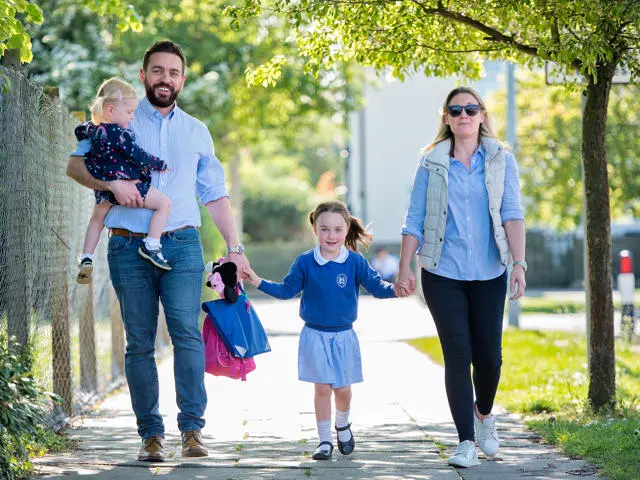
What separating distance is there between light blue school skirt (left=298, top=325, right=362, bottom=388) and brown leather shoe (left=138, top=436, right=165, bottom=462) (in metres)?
0.83

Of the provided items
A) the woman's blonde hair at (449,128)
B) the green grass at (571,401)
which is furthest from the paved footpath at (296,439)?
the woman's blonde hair at (449,128)

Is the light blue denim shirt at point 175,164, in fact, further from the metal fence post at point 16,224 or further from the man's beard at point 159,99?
the metal fence post at point 16,224

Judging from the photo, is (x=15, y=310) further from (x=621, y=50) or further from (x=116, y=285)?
(x=621, y=50)

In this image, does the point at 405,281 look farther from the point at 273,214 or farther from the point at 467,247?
the point at 273,214

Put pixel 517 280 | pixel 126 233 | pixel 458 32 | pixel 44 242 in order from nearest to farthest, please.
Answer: pixel 126 233
pixel 517 280
pixel 44 242
pixel 458 32

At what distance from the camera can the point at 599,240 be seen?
26.4 ft

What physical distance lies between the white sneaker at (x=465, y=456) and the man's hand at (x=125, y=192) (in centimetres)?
204

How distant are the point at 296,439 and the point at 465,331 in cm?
149

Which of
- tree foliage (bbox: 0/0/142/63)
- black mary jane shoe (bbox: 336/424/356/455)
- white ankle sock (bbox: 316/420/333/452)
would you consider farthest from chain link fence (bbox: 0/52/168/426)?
black mary jane shoe (bbox: 336/424/356/455)

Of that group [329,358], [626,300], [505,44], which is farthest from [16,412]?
[626,300]

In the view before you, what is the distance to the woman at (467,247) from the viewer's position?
20.5 feet

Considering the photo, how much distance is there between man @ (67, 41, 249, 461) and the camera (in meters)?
6.04

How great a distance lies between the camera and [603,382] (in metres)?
8.01

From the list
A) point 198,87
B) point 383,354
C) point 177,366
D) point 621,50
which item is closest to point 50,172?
point 177,366
